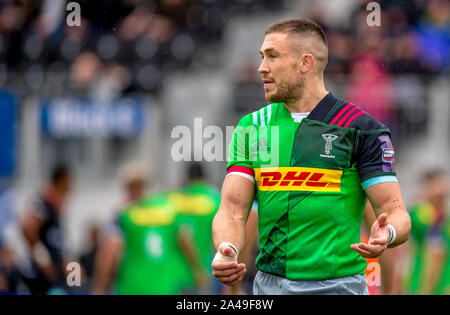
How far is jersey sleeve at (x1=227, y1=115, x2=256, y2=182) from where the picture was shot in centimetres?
409

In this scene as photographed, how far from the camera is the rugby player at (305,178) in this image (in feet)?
13.0

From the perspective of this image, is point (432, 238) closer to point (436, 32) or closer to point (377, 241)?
point (377, 241)

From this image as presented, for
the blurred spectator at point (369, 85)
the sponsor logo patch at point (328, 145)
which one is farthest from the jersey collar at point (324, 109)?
the blurred spectator at point (369, 85)

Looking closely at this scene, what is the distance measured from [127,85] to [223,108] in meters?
1.88

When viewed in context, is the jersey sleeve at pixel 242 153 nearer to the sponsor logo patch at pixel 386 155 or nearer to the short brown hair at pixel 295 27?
the short brown hair at pixel 295 27

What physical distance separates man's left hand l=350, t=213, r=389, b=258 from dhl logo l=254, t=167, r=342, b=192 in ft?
1.36

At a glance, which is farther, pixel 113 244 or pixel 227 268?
pixel 113 244

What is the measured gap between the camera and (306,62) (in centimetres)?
411

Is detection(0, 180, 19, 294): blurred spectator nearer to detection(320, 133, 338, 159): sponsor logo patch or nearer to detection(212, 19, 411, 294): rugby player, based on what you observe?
detection(212, 19, 411, 294): rugby player

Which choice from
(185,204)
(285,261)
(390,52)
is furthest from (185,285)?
(285,261)

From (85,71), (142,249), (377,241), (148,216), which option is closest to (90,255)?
(142,249)

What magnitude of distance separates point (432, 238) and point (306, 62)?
14.1 feet

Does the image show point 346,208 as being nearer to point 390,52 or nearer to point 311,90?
point 311,90

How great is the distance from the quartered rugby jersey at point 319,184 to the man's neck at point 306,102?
0.15 feet
